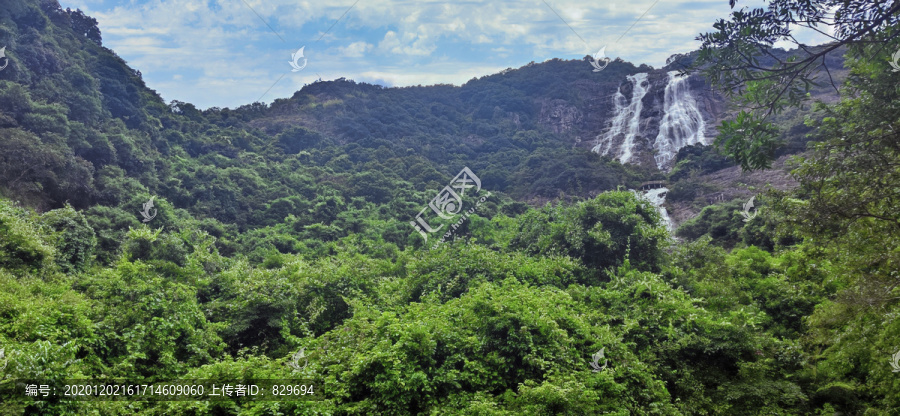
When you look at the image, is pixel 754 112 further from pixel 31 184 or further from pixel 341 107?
pixel 341 107

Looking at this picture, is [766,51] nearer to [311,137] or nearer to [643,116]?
[311,137]

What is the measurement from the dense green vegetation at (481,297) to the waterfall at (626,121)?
82.5 ft

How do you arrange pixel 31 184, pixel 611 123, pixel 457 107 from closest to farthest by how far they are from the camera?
pixel 31 184 → pixel 611 123 → pixel 457 107

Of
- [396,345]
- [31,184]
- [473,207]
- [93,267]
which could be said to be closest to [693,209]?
[473,207]

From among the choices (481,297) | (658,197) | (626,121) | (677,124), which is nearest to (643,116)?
(626,121)

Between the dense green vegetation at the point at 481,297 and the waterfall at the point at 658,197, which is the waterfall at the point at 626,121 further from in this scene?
the dense green vegetation at the point at 481,297

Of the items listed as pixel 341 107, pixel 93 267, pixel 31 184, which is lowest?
pixel 93 267

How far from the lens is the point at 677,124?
147 ft

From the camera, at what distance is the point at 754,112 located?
6375 millimetres

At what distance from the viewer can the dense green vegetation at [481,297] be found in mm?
5980

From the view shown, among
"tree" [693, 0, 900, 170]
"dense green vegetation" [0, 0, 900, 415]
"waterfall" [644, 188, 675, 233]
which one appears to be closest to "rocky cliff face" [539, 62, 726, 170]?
"waterfall" [644, 188, 675, 233]

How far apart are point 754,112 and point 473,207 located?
22.8m

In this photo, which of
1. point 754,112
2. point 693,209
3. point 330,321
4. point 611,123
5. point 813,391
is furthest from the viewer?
point 611,123

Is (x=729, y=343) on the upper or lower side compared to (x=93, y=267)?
lower
